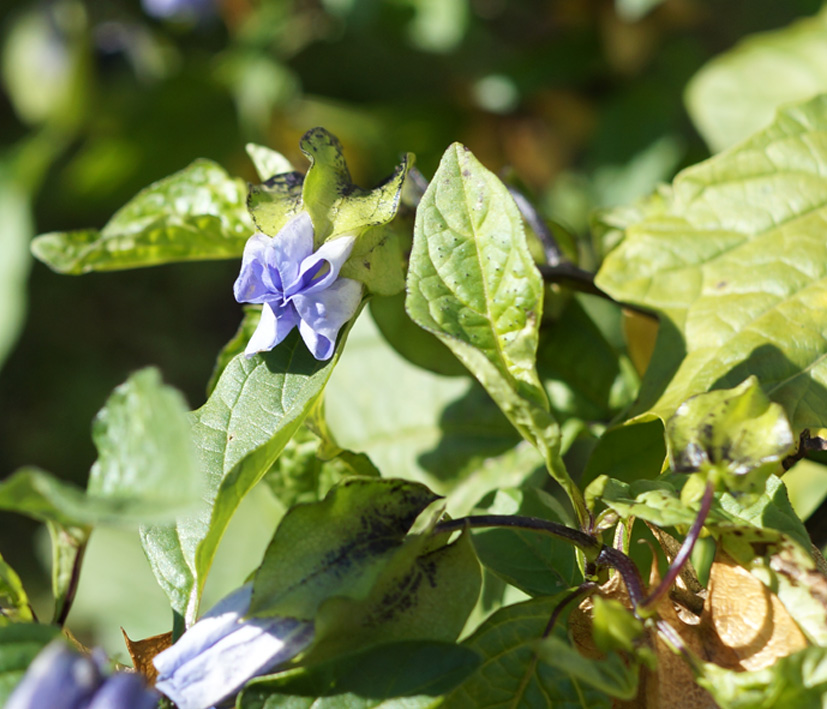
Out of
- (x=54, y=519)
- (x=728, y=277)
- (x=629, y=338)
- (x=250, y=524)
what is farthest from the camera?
(x=250, y=524)

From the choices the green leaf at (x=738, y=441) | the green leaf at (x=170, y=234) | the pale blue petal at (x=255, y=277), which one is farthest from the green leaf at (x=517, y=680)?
the green leaf at (x=170, y=234)

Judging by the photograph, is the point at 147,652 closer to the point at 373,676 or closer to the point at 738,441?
the point at 373,676

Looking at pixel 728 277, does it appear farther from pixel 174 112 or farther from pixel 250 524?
pixel 174 112

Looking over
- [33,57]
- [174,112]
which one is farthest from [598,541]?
[33,57]

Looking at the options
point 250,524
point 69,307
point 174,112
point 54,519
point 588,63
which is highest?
point 54,519


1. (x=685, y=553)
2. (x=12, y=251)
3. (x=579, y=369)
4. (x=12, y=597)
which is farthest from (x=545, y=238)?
Result: (x=12, y=251)

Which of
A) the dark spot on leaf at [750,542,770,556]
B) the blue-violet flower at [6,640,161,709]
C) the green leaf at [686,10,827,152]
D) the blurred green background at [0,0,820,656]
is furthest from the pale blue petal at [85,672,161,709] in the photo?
the green leaf at [686,10,827,152]

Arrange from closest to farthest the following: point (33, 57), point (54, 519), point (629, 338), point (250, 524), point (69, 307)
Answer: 1. point (54, 519)
2. point (629, 338)
3. point (250, 524)
4. point (33, 57)
5. point (69, 307)

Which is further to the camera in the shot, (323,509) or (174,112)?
(174,112)
